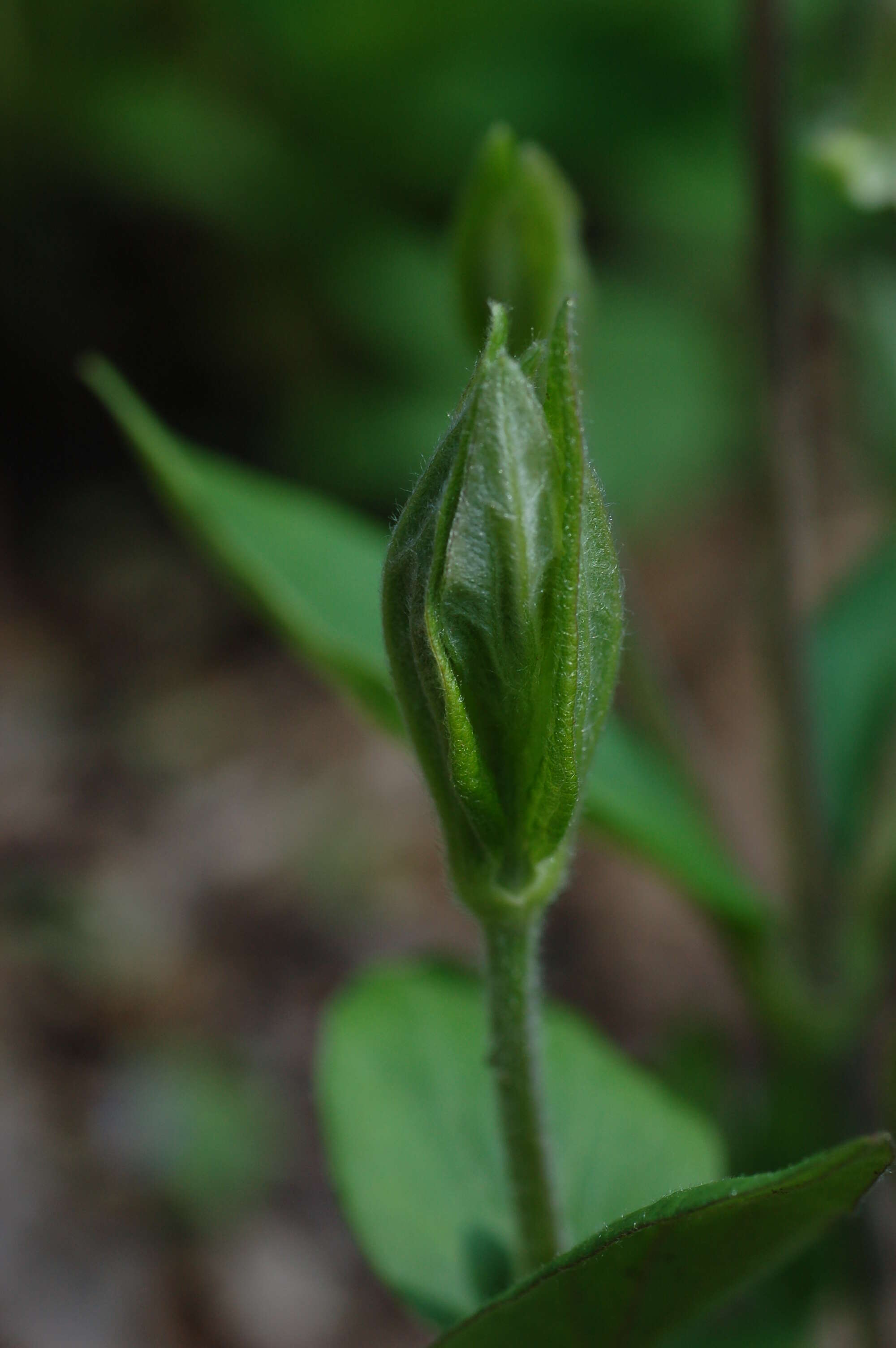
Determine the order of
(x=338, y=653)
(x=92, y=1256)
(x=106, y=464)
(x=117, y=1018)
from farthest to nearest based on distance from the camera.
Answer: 1. (x=106, y=464)
2. (x=117, y=1018)
3. (x=92, y=1256)
4. (x=338, y=653)

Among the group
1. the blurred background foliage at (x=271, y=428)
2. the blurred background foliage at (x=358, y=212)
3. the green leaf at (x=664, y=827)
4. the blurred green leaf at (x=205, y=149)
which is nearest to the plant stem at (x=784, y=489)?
the green leaf at (x=664, y=827)

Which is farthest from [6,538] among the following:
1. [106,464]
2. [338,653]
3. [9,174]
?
[338,653]

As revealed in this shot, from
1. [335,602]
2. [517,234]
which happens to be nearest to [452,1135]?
[335,602]

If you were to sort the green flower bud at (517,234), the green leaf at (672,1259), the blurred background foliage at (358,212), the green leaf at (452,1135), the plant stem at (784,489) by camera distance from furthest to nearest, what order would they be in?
the blurred background foliage at (358,212)
the plant stem at (784,489)
the green flower bud at (517,234)
the green leaf at (452,1135)
the green leaf at (672,1259)

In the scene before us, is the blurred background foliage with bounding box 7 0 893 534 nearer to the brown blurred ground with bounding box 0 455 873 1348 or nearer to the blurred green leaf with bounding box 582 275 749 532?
the blurred green leaf with bounding box 582 275 749 532

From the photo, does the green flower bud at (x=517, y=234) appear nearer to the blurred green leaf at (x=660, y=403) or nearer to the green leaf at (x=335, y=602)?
the green leaf at (x=335, y=602)

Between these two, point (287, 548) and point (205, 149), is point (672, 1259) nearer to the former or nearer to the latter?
point (287, 548)

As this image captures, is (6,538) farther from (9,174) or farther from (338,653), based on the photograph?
(338,653)

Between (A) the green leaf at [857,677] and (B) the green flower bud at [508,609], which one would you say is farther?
(A) the green leaf at [857,677]
